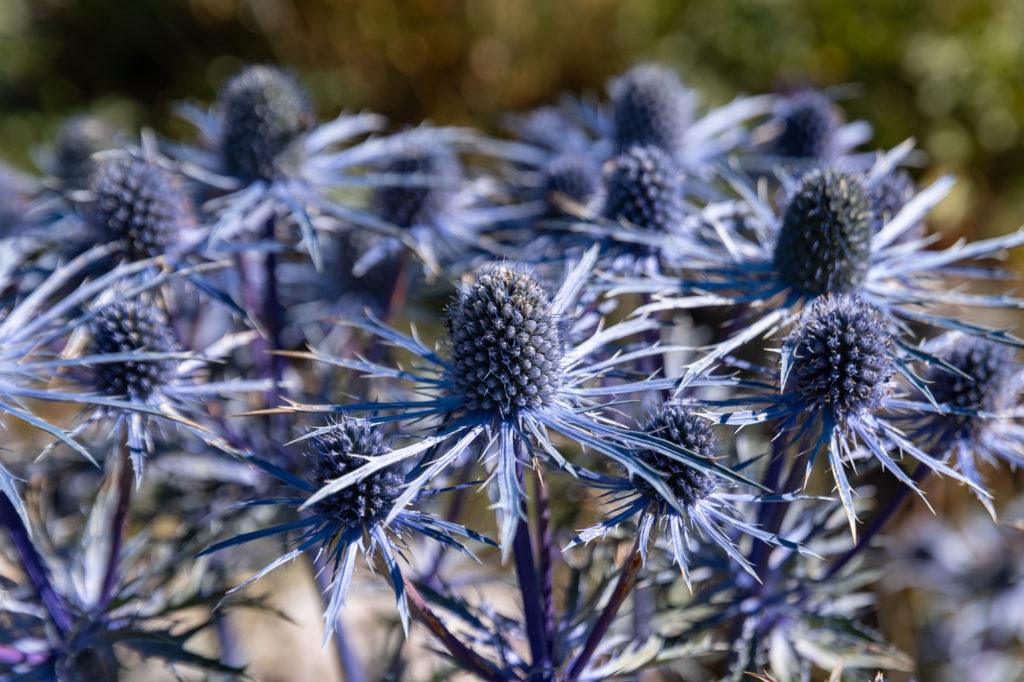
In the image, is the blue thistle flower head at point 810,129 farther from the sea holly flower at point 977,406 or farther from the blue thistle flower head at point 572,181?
the sea holly flower at point 977,406

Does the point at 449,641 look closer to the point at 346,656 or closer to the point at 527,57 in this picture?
the point at 346,656

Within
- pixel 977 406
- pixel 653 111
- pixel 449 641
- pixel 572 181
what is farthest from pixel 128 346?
pixel 977 406

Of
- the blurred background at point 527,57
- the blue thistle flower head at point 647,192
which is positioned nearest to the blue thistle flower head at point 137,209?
the blue thistle flower head at point 647,192

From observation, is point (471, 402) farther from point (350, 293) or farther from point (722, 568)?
point (350, 293)

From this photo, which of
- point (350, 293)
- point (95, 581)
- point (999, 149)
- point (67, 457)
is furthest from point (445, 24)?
point (95, 581)

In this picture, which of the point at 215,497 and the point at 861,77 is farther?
the point at 861,77

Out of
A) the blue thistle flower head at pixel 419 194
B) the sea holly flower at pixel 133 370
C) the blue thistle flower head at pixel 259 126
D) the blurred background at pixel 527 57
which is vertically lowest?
the sea holly flower at pixel 133 370

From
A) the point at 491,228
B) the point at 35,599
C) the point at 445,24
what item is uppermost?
the point at 445,24
